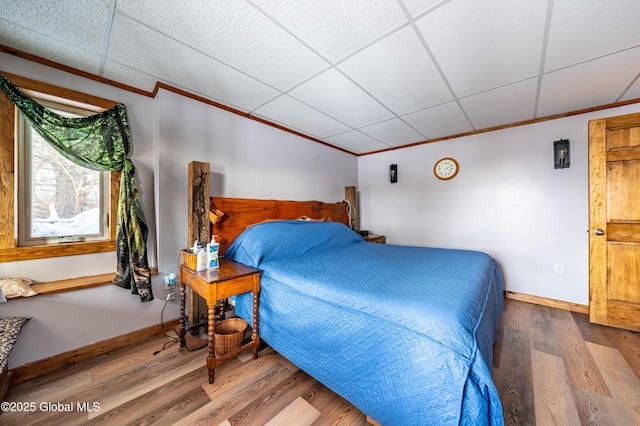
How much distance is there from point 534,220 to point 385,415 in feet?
9.70

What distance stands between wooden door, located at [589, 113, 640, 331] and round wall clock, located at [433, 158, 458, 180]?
1282 millimetres

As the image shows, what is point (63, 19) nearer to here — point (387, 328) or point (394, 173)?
point (387, 328)

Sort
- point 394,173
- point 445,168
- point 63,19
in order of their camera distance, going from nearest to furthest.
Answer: point 63,19, point 445,168, point 394,173

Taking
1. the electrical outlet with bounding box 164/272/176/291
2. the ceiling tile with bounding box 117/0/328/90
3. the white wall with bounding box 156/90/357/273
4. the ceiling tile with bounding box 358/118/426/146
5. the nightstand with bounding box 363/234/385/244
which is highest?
the ceiling tile with bounding box 117/0/328/90

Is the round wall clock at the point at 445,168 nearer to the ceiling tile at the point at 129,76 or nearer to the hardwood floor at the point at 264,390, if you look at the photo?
the hardwood floor at the point at 264,390

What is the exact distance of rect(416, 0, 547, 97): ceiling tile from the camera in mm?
1277

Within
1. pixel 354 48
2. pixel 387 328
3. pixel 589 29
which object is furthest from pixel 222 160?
pixel 589 29

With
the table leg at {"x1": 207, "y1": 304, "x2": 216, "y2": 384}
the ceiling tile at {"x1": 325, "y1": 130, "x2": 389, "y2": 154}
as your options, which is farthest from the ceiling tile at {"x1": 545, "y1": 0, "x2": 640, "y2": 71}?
the table leg at {"x1": 207, "y1": 304, "x2": 216, "y2": 384}

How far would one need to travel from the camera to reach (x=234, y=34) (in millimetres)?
1462

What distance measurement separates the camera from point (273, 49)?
5.24 ft

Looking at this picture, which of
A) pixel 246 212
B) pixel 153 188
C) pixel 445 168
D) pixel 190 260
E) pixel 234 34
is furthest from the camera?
pixel 445 168

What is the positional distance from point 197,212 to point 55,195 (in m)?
0.99

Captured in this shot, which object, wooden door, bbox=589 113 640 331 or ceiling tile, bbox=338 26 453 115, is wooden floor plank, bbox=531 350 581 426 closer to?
wooden door, bbox=589 113 640 331

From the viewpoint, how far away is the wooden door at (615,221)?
219cm
